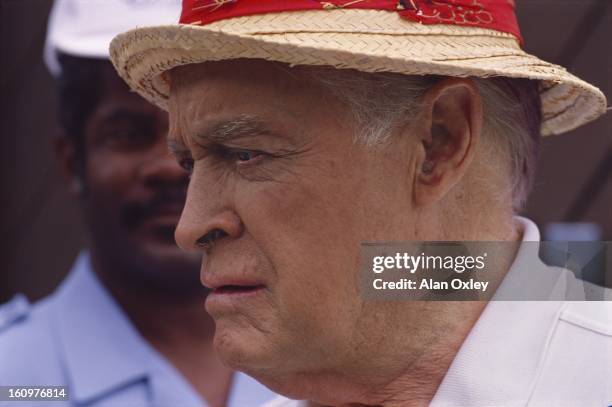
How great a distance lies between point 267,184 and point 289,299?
0.17 metres

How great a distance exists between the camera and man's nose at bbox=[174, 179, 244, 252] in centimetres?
156

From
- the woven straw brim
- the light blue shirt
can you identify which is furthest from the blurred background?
the woven straw brim

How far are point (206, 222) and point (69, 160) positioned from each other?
1634 millimetres

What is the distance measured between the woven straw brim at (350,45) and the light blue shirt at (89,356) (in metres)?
1.23

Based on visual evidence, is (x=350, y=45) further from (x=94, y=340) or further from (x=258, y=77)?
(x=94, y=340)

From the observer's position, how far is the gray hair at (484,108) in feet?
5.08

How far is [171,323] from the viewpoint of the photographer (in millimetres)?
3004

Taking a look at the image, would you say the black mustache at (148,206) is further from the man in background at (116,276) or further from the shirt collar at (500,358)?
the shirt collar at (500,358)

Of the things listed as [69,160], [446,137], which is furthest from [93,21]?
[446,137]

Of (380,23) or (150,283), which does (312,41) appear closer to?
(380,23)

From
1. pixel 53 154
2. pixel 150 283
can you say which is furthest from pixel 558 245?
pixel 53 154

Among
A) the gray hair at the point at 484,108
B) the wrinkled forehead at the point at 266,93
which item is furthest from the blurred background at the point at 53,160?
the wrinkled forehead at the point at 266,93

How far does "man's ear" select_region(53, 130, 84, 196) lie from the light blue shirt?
22cm

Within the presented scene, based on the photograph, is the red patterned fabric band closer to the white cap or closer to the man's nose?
the man's nose
